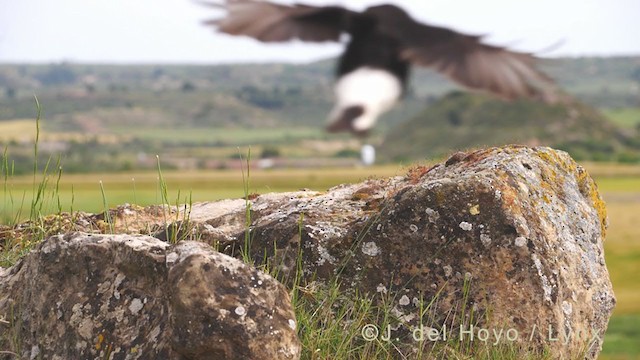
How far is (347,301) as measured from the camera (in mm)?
4840

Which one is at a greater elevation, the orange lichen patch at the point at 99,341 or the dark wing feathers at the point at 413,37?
the dark wing feathers at the point at 413,37

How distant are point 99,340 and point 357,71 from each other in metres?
1.64

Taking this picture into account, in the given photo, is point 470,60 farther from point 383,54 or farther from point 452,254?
point 452,254

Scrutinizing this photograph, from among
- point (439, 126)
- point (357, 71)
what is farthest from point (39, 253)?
point (439, 126)

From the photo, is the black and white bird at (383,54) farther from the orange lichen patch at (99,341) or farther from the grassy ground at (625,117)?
the grassy ground at (625,117)

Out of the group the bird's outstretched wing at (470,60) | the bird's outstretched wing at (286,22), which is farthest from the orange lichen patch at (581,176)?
the bird's outstretched wing at (286,22)

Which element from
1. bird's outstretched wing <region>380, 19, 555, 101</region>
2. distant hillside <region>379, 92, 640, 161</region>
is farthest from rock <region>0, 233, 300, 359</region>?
distant hillside <region>379, 92, 640, 161</region>

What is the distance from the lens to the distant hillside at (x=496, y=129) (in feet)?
401

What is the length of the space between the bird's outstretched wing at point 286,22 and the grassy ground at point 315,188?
923 millimetres

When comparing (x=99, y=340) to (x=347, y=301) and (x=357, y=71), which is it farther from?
(x=357, y=71)

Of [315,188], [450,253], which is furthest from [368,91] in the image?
[315,188]

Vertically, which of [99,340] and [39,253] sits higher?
[39,253]

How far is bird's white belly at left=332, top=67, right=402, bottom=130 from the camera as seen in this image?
A: 4.20m

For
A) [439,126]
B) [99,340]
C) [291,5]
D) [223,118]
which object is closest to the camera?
[99,340]
